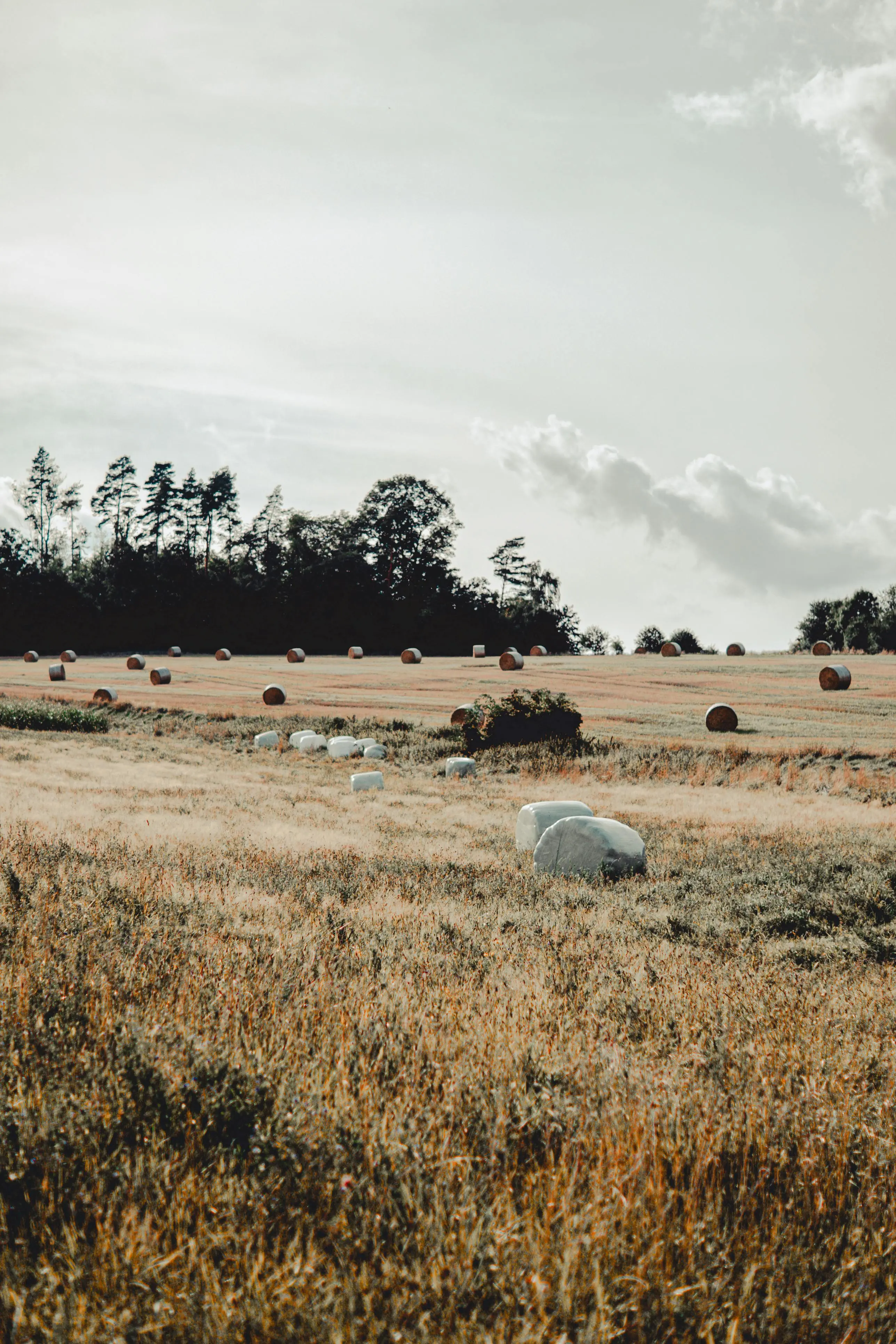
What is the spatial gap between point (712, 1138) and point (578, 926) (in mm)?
4201

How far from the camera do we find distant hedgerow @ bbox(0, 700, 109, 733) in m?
32.8

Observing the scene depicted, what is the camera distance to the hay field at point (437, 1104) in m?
2.75

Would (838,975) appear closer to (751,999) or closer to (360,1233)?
(751,999)

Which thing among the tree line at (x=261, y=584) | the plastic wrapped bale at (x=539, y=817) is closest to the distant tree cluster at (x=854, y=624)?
the tree line at (x=261, y=584)

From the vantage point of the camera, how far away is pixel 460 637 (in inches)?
3241

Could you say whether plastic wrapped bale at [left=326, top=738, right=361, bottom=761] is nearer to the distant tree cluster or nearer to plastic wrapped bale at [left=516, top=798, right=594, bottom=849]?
plastic wrapped bale at [left=516, top=798, right=594, bottom=849]

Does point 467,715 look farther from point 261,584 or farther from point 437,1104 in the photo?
point 261,584

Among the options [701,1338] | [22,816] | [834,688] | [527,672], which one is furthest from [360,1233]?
[527,672]

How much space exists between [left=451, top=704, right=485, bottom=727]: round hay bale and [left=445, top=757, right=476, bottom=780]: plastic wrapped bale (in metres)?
2.21

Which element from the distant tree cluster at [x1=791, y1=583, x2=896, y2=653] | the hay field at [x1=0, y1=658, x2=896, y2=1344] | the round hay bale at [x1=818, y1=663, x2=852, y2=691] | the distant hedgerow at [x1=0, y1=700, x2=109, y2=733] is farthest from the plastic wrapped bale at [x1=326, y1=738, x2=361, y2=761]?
the distant tree cluster at [x1=791, y1=583, x2=896, y2=653]

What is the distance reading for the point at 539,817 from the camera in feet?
40.2

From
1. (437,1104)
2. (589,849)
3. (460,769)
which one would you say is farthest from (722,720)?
(437,1104)

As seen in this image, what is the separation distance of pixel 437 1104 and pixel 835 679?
36961mm

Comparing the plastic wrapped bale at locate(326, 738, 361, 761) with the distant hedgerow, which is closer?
the plastic wrapped bale at locate(326, 738, 361, 761)
